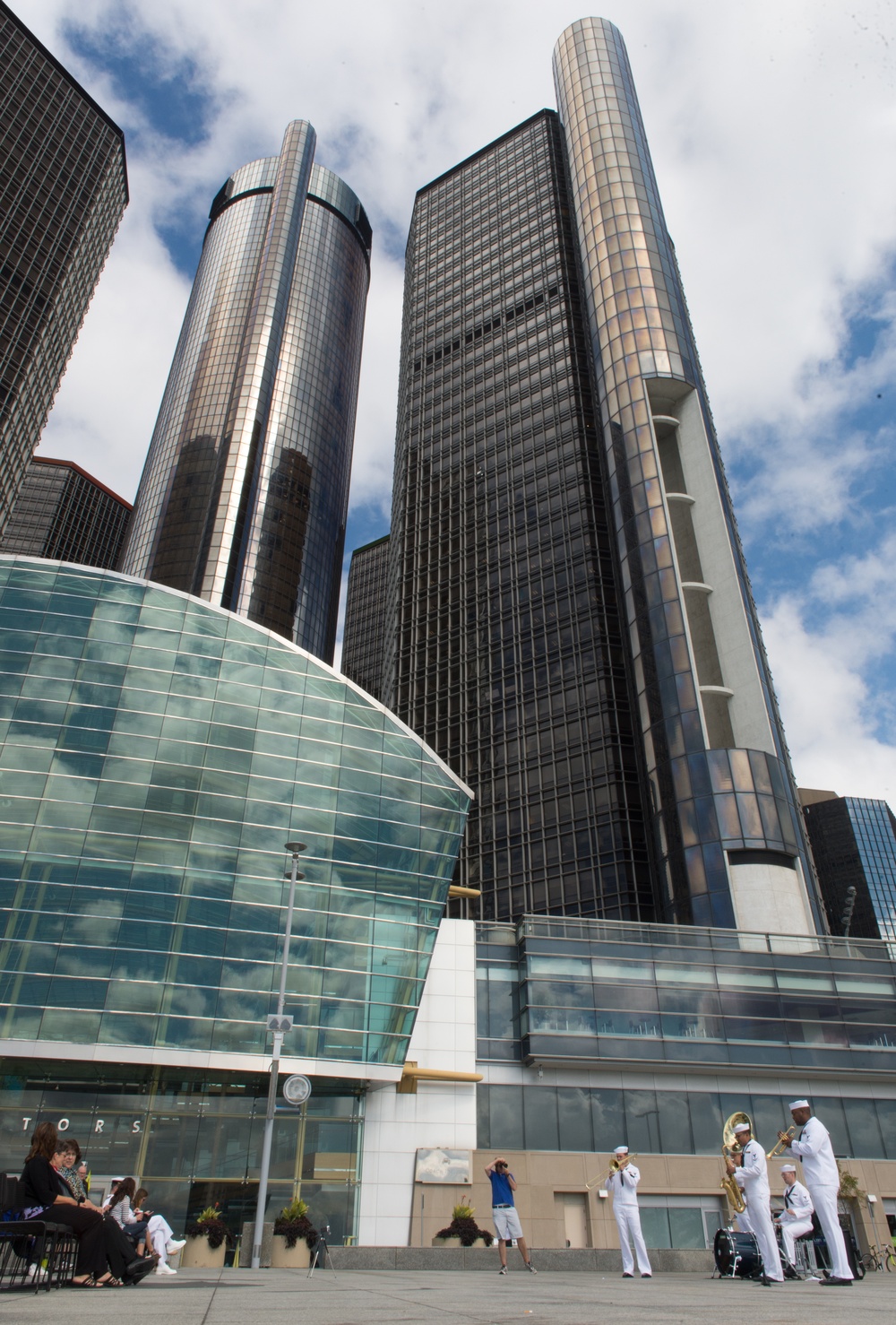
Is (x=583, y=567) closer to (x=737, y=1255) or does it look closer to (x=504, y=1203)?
(x=504, y=1203)

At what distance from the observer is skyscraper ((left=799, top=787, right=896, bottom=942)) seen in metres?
158

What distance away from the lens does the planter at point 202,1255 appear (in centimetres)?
2398

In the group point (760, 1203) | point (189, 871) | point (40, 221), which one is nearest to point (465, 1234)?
point (189, 871)

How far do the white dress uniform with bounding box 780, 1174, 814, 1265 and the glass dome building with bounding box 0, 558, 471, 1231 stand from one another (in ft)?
69.3

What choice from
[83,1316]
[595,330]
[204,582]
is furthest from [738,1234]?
[204,582]

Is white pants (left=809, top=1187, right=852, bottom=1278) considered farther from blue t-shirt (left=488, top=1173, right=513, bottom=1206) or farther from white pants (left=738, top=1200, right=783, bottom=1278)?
blue t-shirt (left=488, top=1173, right=513, bottom=1206)

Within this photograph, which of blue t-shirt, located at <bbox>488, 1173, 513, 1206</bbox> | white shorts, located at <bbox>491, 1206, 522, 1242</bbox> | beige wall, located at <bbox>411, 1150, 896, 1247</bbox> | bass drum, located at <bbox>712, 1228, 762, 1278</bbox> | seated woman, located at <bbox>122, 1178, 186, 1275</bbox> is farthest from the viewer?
beige wall, located at <bbox>411, 1150, 896, 1247</bbox>

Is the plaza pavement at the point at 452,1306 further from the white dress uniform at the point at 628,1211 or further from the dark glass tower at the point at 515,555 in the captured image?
the dark glass tower at the point at 515,555

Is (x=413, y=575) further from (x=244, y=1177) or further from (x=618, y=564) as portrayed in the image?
(x=244, y=1177)

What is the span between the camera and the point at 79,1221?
9.94 meters

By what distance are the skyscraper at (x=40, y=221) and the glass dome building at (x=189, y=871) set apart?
81.7m

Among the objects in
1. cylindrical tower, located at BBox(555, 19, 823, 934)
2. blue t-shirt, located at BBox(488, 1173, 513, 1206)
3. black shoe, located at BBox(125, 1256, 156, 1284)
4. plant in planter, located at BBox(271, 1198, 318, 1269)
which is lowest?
black shoe, located at BBox(125, 1256, 156, 1284)

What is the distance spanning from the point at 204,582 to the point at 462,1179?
4656 inches

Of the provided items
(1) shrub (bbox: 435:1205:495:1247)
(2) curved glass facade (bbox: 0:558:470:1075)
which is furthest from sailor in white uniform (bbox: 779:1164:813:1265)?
(2) curved glass facade (bbox: 0:558:470:1075)
